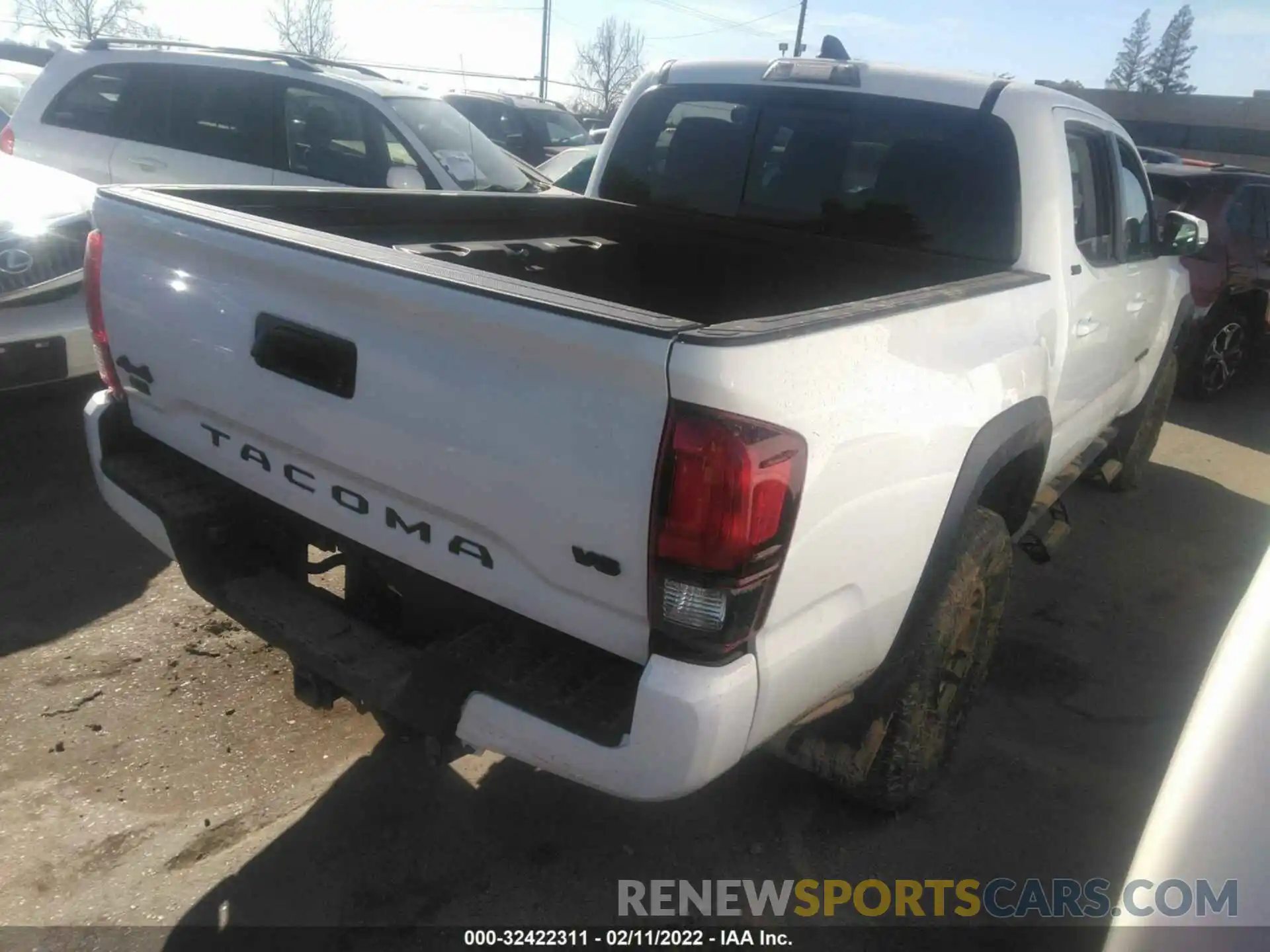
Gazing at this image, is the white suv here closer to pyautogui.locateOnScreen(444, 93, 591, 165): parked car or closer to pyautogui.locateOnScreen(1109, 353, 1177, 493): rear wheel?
pyautogui.locateOnScreen(1109, 353, 1177, 493): rear wheel

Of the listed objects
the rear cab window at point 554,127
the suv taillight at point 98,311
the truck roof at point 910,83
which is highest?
the truck roof at point 910,83

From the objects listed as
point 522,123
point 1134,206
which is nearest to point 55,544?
point 1134,206

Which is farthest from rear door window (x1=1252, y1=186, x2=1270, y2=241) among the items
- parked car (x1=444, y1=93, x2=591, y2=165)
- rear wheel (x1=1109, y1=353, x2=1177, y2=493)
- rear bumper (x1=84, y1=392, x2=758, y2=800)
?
parked car (x1=444, y1=93, x2=591, y2=165)

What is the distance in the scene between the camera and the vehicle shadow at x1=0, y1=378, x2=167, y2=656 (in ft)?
11.3

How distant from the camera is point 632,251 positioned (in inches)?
155

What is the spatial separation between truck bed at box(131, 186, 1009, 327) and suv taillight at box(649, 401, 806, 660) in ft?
5.37

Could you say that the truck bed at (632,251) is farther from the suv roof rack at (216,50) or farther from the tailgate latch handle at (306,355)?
the suv roof rack at (216,50)

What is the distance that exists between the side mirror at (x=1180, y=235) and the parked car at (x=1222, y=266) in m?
3.47

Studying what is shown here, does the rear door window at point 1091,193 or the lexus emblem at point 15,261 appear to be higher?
the rear door window at point 1091,193

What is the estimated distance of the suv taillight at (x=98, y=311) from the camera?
261cm

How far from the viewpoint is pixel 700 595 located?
5.83ft

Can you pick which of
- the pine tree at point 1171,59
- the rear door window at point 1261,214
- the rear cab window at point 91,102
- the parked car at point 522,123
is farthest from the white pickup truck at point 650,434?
the pine tree at point 1171,59

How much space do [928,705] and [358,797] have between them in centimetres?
154

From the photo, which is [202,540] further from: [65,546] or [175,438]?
[65,546]
